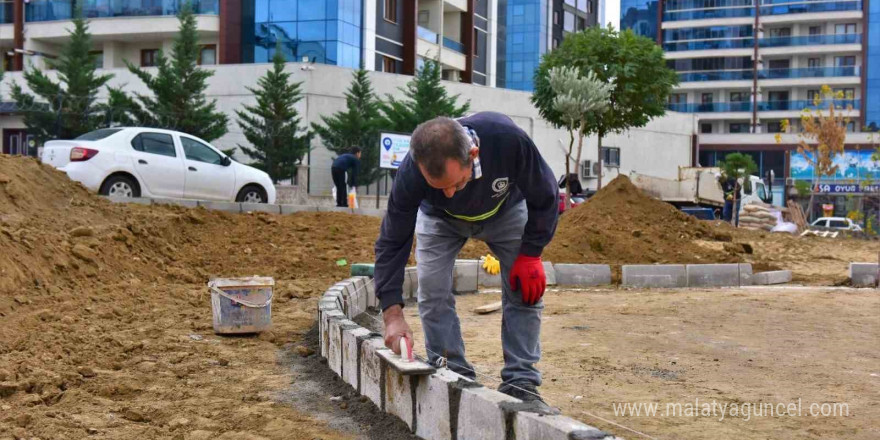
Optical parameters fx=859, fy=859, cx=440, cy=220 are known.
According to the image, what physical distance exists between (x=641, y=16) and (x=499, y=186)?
64456mm

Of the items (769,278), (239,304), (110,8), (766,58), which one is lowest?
(769,278)

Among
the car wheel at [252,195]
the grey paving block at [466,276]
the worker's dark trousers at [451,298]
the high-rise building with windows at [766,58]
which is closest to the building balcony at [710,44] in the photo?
the high-rise building with windows at [766,58]

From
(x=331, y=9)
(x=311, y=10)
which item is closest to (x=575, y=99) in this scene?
(x=331, y=9)

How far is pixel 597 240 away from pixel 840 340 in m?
5.65

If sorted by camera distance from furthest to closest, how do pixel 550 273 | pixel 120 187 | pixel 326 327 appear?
pixel 120 187, pixel 550 273, pixel 326 327

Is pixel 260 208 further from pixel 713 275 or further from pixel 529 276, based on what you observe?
pixel 529 276

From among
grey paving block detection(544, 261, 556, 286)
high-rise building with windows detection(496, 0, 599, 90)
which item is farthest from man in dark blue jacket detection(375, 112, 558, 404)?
high-rise building with windows detection(496, 0, 599, 90)

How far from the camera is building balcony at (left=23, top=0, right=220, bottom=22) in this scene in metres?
31.9

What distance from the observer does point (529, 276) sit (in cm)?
383

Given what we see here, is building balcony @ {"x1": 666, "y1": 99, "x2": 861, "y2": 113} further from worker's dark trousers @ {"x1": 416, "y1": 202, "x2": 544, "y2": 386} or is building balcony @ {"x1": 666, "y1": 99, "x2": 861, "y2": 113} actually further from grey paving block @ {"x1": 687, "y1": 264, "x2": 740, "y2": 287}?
worker's dark trousers @ {"x1": 416, "y1": 202, "x2": 544, "y2": 386}

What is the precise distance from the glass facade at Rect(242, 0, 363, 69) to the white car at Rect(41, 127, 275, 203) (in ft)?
53.6

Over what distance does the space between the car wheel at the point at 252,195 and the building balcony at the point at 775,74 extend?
47.9m

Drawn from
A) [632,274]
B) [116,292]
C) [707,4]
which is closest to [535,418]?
[116,292]

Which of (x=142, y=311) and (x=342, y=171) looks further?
(x=342, y=171)
